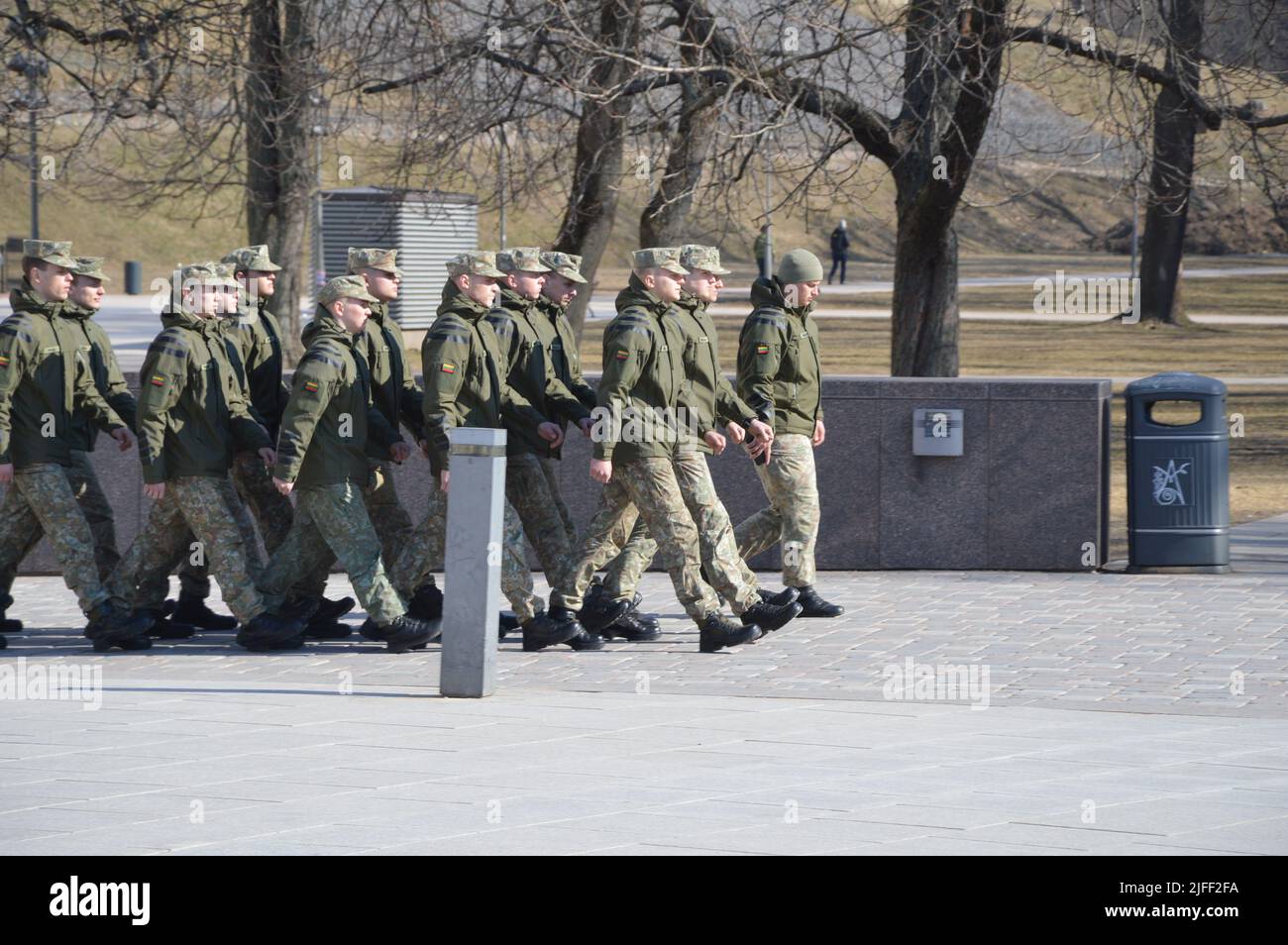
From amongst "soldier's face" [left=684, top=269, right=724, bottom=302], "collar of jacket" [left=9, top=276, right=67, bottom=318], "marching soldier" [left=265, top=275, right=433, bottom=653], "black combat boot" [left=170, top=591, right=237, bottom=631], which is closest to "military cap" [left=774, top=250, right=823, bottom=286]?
"soldier's face" [left=684, top=269, right=724, bottom=302]

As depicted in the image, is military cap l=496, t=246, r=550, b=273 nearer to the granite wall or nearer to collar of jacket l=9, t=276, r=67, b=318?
collar of jacket l=9, t=276, r=67, b=318

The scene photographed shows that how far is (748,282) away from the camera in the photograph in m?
59.7

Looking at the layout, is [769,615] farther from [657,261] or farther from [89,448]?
[89,448]

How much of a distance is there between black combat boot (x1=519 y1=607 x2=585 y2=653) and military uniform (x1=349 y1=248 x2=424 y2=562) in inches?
32.3

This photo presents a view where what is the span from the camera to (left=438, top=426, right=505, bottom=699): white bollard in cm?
830

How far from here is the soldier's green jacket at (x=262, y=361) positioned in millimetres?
10117

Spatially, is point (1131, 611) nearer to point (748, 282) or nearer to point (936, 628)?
point (936, 628)

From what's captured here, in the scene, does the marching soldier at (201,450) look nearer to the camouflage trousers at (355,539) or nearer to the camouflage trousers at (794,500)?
the camouflage trousers at (355,539)

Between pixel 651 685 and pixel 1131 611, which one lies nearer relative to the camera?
pixel 651 685

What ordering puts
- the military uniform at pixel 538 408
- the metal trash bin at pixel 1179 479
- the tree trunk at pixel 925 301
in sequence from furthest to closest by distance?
the tree trunk at pixel 925 301
the metal trash bin at pixel 1179 479
the military uniform at pixel 538 408

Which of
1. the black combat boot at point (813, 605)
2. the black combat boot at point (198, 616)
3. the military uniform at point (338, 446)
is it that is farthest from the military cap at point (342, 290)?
the black combat boot at point (813, 605)
